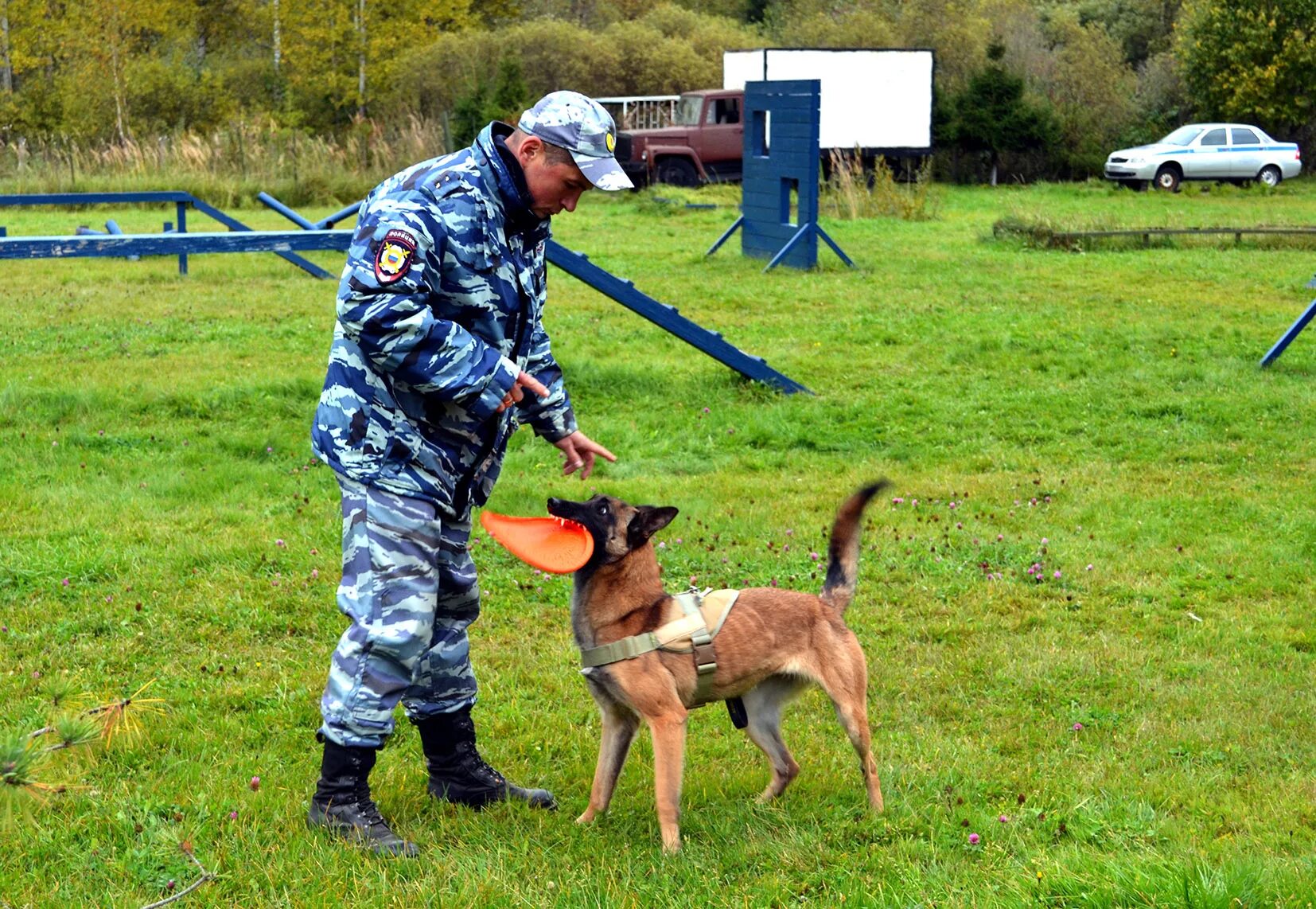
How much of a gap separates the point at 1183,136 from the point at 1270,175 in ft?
7.78

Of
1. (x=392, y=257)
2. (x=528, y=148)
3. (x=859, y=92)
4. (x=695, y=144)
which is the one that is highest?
(x=859, y=92)

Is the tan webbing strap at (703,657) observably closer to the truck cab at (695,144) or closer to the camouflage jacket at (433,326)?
the camouflage jacket at (433,326)

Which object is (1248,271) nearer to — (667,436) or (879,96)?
(667,436)

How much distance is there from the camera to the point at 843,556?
440 cm

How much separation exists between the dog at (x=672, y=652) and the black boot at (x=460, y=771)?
278 millimetres

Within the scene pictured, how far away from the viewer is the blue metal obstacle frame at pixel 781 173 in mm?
17500

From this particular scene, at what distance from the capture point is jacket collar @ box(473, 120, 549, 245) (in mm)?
3770

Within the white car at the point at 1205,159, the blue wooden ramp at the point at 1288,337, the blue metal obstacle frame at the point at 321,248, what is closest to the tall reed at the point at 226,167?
the blue metal obstacle frame at the point at 321,248

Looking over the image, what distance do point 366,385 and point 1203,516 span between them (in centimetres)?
556

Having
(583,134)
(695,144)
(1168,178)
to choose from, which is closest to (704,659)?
(583,134)

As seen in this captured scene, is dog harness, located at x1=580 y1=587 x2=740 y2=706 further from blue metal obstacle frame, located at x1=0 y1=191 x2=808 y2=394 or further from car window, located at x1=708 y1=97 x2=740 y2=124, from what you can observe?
car window, located at x1=708 y1=97 x2=740 y2=124

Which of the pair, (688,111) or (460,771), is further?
(688,111)

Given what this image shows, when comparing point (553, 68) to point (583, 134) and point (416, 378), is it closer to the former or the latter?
point (583, 134)

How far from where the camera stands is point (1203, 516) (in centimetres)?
761
